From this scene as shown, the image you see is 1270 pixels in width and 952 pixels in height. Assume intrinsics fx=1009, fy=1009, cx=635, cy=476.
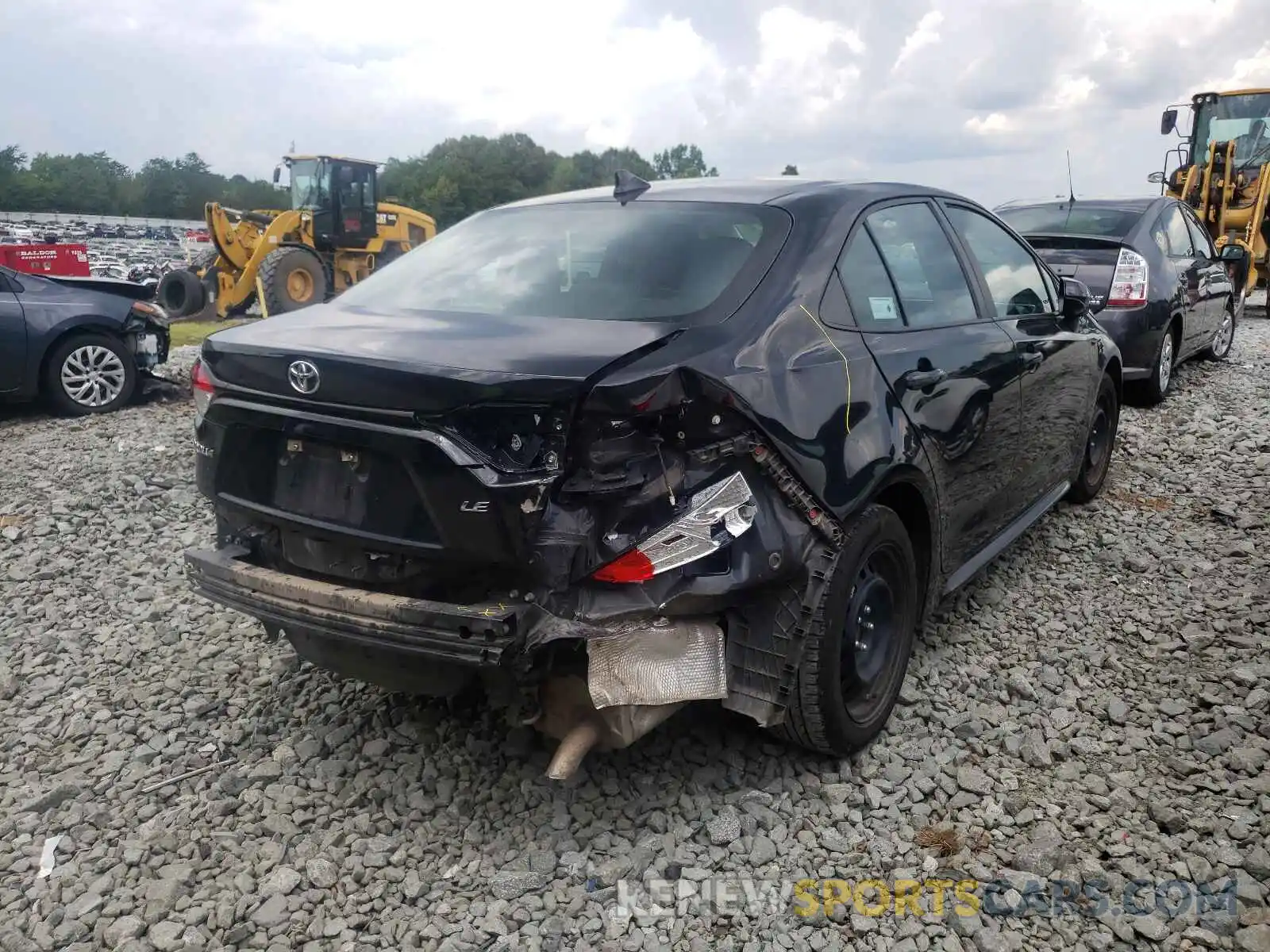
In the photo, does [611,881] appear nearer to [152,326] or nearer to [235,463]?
[235,463]

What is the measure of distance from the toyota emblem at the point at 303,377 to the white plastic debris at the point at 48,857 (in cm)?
146

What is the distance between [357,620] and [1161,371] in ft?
23.6

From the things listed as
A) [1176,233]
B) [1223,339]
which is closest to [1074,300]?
[1176,233]

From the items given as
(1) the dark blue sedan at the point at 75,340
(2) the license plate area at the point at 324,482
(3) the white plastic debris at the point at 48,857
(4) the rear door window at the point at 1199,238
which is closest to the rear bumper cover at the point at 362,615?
(2) the license plate area at the point at 324,482

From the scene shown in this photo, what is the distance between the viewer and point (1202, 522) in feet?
17.1

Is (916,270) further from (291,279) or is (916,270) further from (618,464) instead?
(291,279)

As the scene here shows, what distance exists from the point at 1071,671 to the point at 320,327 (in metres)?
2.88

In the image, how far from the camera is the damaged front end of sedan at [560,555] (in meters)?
2.46

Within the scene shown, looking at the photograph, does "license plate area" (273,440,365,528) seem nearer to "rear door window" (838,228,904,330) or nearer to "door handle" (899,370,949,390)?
"rear door window" (838,228,904,330)

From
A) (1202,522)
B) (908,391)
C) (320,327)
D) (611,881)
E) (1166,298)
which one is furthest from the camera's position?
(1166,298)

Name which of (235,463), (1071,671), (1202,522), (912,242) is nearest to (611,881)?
(235,463)

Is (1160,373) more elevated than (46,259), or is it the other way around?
(46,259)

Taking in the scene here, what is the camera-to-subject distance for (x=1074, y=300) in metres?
4.71

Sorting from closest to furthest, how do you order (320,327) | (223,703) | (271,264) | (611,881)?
1. (611,881)
2. (320,327)
3. (223,703)
4. (271,264)
